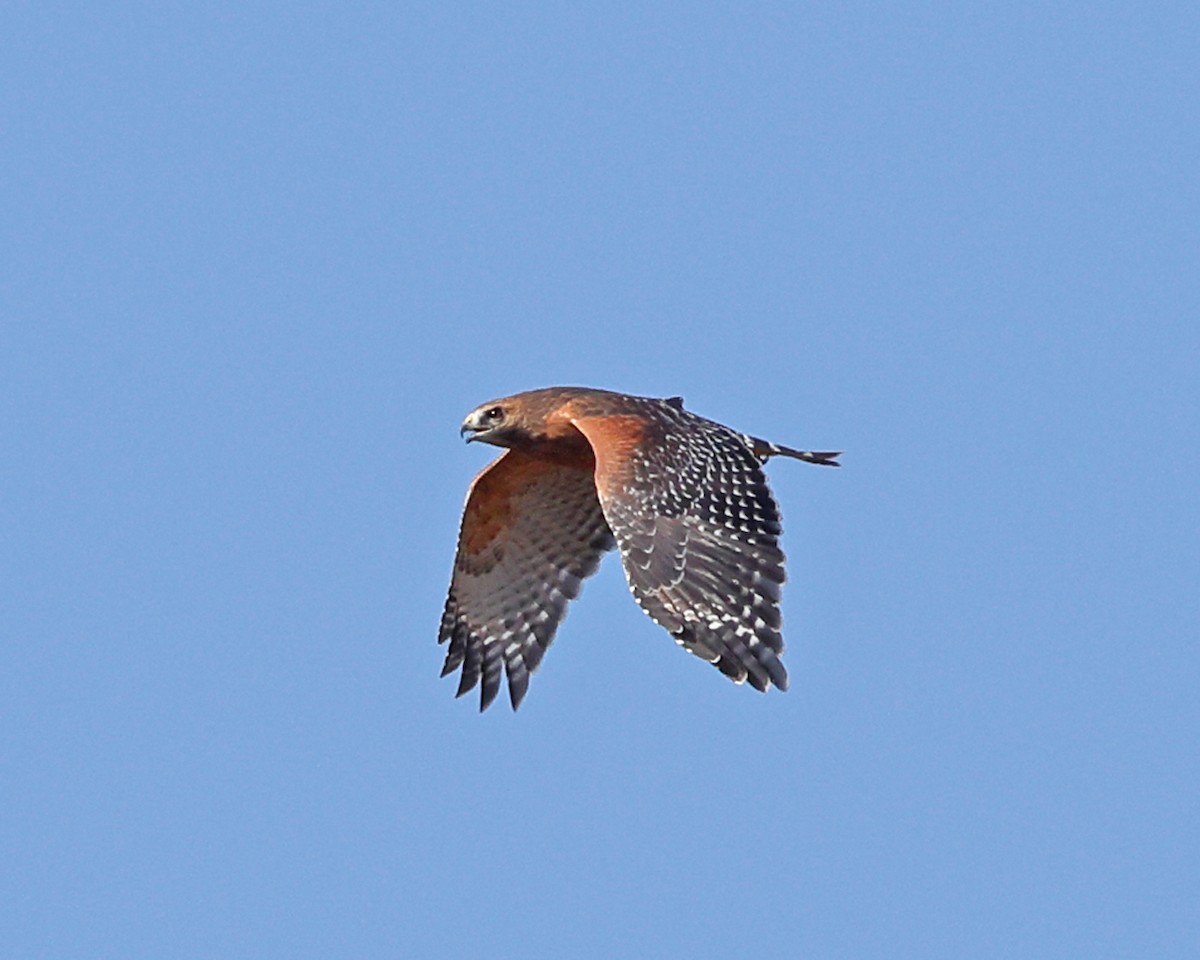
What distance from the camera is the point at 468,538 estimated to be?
18047 millimetres

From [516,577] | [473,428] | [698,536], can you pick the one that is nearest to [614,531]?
[698,536]

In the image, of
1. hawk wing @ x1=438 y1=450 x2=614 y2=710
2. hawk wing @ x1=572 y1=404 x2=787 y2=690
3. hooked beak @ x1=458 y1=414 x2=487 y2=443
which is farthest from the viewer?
hawk wing @ x1=438 y1=450 x2=614 y2=710

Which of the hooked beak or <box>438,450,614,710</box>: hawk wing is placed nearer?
the hooked beak

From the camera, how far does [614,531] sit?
15.1 metres

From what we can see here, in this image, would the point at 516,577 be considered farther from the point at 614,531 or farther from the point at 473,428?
the point at 614,531

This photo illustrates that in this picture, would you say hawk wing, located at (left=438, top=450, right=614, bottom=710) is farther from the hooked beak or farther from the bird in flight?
the hooked beak

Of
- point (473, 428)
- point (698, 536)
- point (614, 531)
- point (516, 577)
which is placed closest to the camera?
point (614, 531)

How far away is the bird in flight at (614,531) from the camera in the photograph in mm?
14836

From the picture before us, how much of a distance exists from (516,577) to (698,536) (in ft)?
10.5

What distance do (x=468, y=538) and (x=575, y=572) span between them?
857 millimetres

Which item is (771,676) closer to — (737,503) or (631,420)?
(737,503)

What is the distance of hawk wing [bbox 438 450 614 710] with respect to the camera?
17828 millimetres

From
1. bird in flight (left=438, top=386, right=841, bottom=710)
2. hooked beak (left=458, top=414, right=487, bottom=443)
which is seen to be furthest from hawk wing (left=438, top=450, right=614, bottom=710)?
hooked beak (left=458, top=414, right=487, bottom=443)

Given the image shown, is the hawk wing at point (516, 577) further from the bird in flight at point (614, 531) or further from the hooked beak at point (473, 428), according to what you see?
the hooked beak at point (473, 428)
